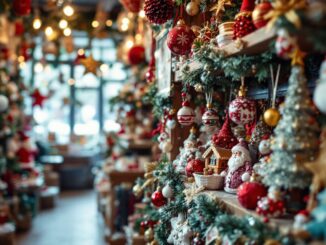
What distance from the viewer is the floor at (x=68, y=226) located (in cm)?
490

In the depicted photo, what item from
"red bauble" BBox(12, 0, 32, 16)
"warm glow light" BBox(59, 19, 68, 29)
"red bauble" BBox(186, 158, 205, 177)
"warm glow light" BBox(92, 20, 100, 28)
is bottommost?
"red bauble" BBox(186, 158, 205, 177)

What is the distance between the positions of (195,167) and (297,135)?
0.79m

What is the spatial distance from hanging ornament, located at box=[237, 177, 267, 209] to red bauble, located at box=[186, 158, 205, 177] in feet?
1.87

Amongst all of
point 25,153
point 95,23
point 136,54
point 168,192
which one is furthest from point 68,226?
point 168,192

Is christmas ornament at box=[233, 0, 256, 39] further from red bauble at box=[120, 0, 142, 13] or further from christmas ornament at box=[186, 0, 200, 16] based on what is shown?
red bauble at box=[120, 0, 142, 13]

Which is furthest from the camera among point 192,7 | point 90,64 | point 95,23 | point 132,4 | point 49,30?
point 95,23

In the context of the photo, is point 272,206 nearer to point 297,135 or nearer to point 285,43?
point 297,135

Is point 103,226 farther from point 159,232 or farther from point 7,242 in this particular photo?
point 159,232

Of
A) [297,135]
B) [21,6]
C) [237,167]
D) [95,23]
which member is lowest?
[237,167]

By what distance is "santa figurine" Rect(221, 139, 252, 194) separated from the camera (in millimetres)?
1620

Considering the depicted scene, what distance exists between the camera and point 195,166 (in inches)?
76.6

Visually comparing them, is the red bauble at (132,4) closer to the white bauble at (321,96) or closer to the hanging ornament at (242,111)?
the hanging ornament at (242,111)

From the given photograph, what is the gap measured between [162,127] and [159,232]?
0.63 meters

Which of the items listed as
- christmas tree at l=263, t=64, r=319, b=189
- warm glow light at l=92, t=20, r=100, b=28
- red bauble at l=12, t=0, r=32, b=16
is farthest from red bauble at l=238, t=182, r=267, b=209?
warm glow light at l=92, t=20, r=100, b=28
